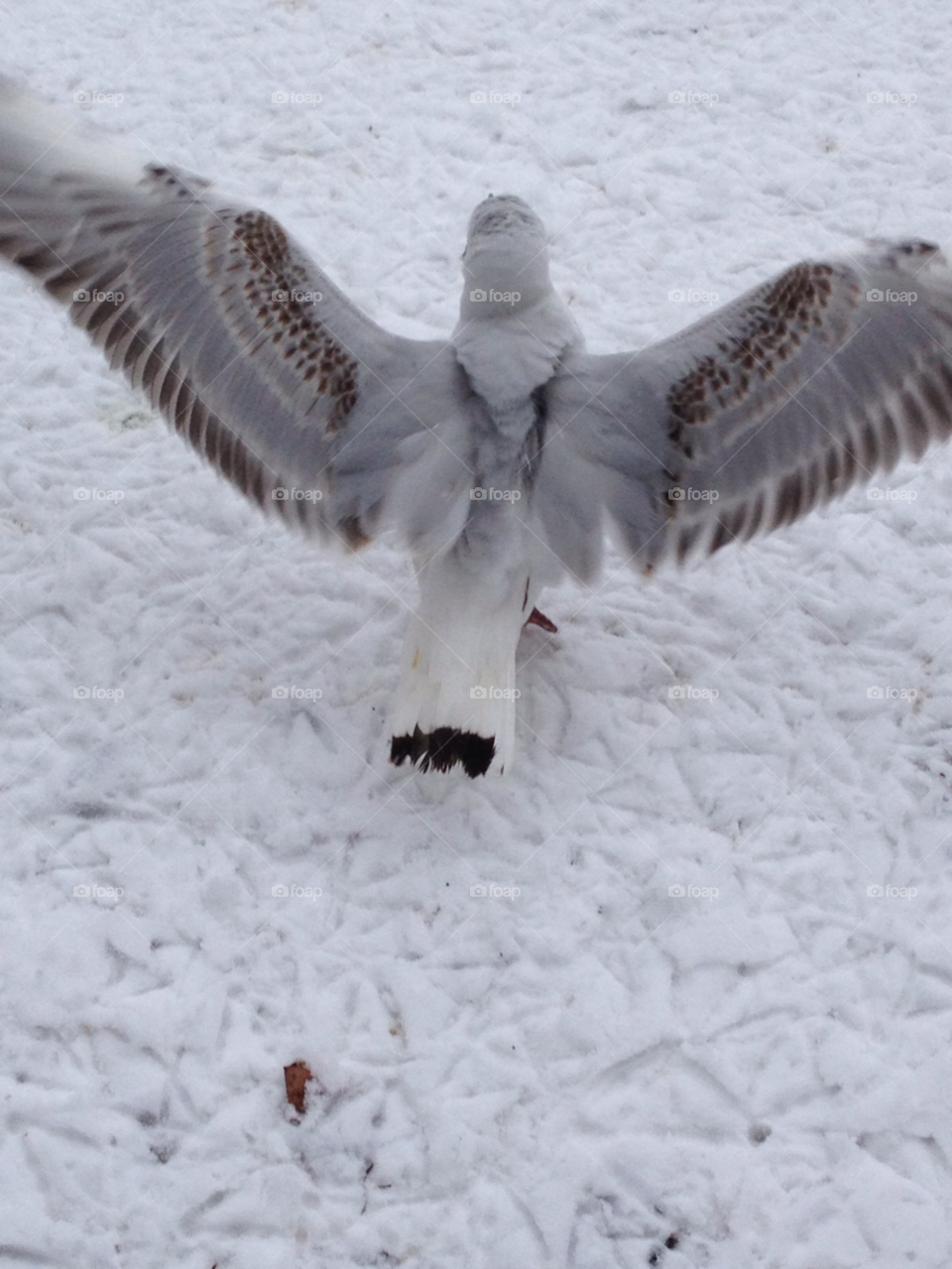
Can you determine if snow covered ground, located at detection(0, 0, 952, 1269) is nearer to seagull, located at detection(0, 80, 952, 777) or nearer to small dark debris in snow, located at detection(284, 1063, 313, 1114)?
small dark debris in snow, located at detection(284, 1063, 313, 1114)

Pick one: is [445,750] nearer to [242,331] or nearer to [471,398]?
[471,398]

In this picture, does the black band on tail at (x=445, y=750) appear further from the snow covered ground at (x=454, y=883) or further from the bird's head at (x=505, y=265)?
the bird's head at (x=505, y=265)

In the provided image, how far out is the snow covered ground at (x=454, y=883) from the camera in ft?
5.73

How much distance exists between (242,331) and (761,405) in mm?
1028

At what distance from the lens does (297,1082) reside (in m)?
1.83

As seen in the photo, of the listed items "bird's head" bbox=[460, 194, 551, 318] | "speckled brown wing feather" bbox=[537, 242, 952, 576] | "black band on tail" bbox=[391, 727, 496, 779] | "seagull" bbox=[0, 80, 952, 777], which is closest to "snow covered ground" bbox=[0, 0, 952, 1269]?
"black band on tail" bbox=[391, 727, 496, 779]

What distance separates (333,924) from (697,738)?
34.2 inches

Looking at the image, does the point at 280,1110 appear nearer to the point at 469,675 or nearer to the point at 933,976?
the point at 469,675

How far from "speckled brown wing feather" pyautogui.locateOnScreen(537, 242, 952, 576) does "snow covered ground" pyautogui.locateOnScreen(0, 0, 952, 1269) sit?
454 millimetres

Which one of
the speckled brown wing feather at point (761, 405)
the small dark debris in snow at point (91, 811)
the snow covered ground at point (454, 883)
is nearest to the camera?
the snow covered ground at point (454, 883)

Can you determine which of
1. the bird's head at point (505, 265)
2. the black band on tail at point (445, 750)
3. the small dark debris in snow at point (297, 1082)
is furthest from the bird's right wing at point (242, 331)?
the small dark debris in snow at point (297, 1082)

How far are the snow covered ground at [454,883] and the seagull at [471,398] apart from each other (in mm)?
321

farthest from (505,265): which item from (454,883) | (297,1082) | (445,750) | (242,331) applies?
(297,1082)

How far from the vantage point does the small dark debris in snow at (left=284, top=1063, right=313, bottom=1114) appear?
182cm
